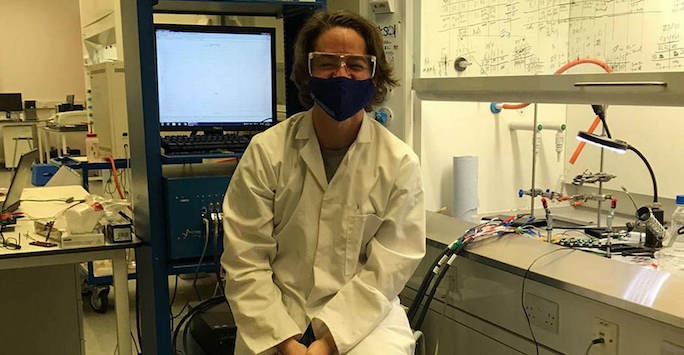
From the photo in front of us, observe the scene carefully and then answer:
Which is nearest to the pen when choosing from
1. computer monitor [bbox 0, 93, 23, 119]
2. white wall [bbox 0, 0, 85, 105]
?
computer monitor [bbox 0, 93, 23, 119]

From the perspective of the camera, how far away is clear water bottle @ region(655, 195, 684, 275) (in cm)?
193

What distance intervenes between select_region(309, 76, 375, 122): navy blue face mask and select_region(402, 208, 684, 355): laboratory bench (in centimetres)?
73

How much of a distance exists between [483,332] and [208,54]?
4.50 feet

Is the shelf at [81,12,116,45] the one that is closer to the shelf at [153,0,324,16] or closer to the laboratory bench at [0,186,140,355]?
the laboratory bench at [0,186,140,355]

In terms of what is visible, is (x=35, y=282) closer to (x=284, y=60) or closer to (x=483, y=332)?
(x=284, y=60)

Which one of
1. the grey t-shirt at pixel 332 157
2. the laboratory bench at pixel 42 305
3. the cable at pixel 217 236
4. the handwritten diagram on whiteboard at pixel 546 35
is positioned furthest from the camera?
the handwritten diagram on whiteboard at pixel 546 35

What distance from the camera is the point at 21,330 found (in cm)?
275

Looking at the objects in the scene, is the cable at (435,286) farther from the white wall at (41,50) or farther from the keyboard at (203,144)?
the white wall at (41,50)

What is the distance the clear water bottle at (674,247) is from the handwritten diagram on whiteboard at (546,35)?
1097mm

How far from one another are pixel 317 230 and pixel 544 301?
2.37ft

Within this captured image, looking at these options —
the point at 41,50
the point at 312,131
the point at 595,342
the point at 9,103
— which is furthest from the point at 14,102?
the point at 595,342

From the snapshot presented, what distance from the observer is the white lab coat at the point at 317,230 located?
5.25ft

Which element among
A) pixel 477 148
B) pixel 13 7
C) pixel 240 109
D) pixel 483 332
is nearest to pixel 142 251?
pixel 240 109

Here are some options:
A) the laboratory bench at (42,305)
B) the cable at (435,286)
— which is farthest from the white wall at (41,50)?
the cable at (435,286)
